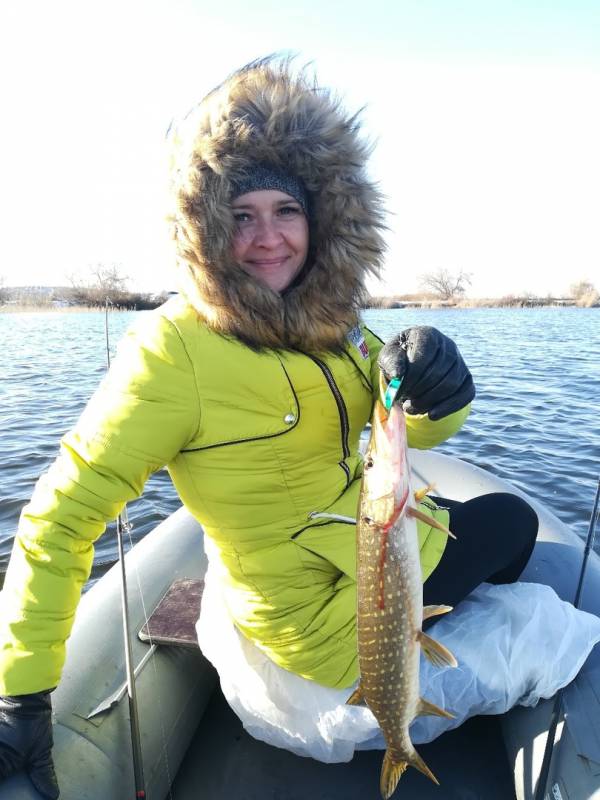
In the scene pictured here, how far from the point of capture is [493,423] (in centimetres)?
877

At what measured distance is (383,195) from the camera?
85.2 inches

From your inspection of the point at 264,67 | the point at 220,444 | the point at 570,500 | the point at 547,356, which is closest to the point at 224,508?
the point at 220,444

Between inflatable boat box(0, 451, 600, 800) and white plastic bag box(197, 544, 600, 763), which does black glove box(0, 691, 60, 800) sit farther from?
white plastic bag box(197, 544, 600, 763)

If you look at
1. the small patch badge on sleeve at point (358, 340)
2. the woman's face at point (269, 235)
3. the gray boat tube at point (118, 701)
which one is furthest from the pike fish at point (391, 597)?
the gray boat tube at point (118, 701)

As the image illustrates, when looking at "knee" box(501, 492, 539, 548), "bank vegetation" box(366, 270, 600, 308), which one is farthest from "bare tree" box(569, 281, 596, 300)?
"knee" box(501, 492, 539, 548)

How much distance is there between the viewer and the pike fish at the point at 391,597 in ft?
4.88

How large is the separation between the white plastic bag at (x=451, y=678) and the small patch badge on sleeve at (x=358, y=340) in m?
0.98

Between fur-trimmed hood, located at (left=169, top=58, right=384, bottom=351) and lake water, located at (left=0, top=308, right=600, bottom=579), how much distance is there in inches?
151

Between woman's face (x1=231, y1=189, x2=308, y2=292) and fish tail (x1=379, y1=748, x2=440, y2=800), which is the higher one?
woman's face (x1=231, y1=189, x2=308, y2=292)

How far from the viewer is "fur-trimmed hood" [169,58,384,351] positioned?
6.04 feet

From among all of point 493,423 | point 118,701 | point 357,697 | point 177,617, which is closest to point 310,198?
point 357,697

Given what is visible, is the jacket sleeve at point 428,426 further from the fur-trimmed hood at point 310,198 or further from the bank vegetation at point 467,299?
the bank vegetation at point 467,299

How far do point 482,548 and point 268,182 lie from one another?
1.59 m

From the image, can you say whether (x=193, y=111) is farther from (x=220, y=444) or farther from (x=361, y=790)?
(x=361, y=790)
